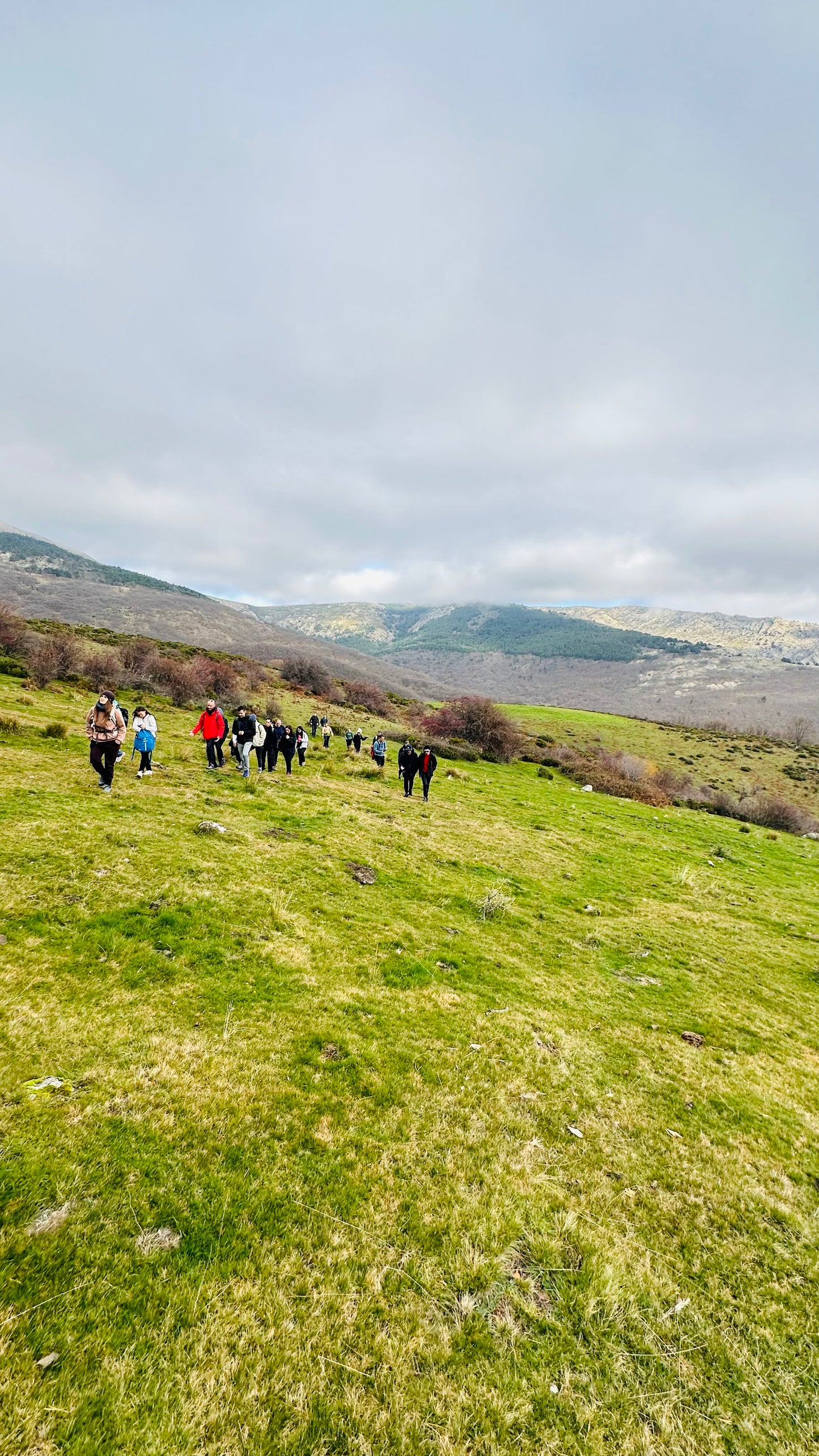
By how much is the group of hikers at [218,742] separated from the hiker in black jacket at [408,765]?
30 millimetres

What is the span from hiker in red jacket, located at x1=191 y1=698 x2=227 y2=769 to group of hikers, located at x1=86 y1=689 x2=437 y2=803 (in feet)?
0.07

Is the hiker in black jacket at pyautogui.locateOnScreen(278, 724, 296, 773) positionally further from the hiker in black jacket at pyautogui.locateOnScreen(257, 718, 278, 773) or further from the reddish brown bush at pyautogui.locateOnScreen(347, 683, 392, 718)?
the reddish brown bush at pyautogui.locateOnScreen(347, 683, 392, 718)

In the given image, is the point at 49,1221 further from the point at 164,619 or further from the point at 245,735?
the point at 164,619

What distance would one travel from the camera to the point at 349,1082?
6.46m

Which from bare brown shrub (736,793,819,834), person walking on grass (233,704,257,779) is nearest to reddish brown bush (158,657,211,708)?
person walking on grass (233,704,257,779)

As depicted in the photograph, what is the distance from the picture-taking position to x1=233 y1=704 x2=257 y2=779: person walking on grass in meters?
20.0

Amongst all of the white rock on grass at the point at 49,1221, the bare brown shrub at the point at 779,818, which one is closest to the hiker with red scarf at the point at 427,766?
the white rock on grass at the point at 49,1221

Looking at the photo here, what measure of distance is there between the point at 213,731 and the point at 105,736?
18.5ft

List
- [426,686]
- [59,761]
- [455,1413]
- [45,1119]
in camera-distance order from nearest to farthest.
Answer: [455,1413] → [45,1119] → [59,761] → [426,686]

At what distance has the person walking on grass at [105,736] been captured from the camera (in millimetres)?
13875

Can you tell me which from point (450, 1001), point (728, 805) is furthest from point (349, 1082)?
point (728, 805)

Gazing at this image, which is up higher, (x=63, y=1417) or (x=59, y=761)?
(x=59, y=761)

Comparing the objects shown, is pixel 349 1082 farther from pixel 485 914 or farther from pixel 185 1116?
pixel 485 914

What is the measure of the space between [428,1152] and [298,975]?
353cm
